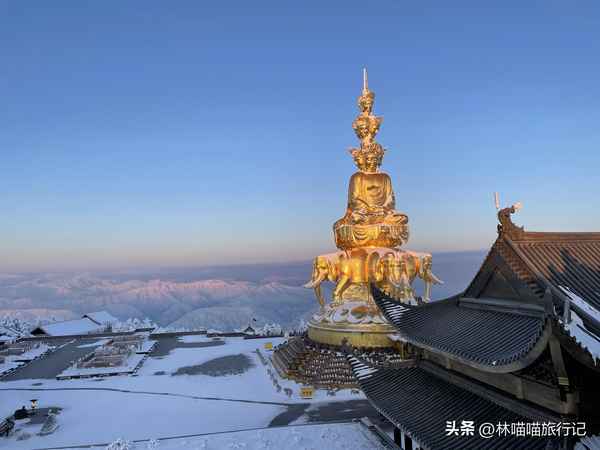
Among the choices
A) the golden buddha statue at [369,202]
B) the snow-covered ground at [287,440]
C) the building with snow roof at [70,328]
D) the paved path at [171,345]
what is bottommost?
the building with snow roof at [70,328]

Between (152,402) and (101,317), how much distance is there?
3445cm

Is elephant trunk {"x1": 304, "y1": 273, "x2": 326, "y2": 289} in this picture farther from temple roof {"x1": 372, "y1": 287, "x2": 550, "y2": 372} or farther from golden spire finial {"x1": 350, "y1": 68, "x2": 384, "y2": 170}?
temple roof {"x1": 372, "y1": 287, "x2": 550, "y2": 372}

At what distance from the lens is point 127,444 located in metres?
13.4

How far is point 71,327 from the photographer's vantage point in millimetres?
45156

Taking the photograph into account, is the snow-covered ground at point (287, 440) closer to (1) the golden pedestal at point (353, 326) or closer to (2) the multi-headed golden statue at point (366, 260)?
(1) the golden pedestal at point (353, 326)

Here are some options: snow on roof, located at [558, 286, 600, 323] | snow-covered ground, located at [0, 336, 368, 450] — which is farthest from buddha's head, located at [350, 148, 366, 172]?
snow on roof, located at [558, 286, 600, 323]

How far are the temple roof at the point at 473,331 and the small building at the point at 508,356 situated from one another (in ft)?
0.08

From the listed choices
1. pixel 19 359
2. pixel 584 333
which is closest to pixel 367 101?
pixel 584 333

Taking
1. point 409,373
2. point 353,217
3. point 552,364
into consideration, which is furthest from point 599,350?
point 353,217

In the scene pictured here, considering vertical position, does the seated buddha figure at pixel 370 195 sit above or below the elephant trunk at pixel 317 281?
above

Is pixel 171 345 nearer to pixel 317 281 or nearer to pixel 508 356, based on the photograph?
pixel 317 281

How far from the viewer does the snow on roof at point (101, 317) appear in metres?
49.5

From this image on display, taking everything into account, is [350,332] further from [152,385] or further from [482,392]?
[482,392]

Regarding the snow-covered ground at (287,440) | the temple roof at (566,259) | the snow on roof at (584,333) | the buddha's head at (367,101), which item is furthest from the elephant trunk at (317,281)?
the snow on roof at (584,333)
